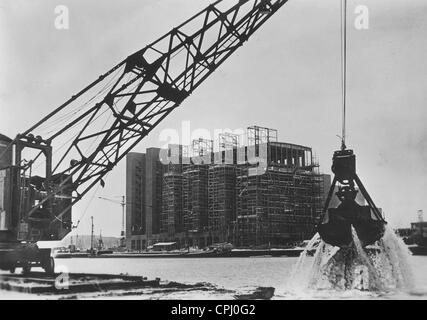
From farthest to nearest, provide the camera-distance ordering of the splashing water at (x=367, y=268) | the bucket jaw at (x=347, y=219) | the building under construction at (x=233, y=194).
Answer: the building under construction at (x=233, y=194), the splashing water at (x=367, y=268), the bucket jaw at (x=347, y=219)

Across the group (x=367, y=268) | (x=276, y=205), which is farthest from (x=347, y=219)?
(x=276, y=205)

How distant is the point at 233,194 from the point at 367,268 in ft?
203

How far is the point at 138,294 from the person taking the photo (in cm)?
1534

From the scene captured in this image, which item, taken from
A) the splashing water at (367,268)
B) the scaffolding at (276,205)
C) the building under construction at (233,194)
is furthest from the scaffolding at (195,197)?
the splashing water at (367,268)

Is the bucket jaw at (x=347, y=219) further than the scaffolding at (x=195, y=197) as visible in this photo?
No

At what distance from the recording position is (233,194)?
254ft

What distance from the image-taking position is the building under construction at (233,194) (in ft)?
240

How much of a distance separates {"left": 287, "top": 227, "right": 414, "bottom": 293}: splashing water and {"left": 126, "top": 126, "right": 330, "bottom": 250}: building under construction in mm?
51920

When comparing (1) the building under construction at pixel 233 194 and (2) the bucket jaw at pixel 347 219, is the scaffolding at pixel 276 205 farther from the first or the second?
(2) the bucket jaw at pixel 347 219

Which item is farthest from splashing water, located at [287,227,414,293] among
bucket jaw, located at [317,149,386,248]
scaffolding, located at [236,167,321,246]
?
scaffolding, located at [236,167,321,246]

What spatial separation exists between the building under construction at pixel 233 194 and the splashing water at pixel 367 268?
5192cm

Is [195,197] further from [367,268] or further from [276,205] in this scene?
[367,268]
